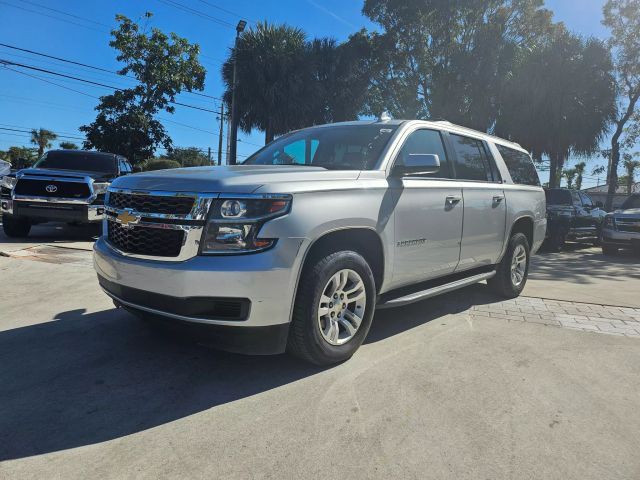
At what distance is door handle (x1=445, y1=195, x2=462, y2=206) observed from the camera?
4.37 m

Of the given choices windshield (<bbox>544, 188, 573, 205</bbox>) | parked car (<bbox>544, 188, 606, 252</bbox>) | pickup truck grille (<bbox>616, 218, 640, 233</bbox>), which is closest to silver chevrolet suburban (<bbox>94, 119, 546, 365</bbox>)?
parked car (<bbox>544, 188, 606, 252</bbox>)

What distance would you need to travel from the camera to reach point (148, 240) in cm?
318

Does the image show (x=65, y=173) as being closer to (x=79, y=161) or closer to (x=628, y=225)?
(x=79, y=161)

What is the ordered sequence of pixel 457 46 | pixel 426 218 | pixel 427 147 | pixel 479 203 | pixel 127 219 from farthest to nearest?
pixel 457 46, pixel 479 203, pixel 427 147, pixel 426 218, pixel 127 219

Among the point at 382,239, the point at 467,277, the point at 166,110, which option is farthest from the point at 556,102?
the point at 382,239

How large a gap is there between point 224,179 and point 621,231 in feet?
40.0

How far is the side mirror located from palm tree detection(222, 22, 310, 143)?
64.5 ft

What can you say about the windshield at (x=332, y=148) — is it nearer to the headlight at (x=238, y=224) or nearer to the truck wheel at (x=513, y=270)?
the headlight at (x=238, y=224)

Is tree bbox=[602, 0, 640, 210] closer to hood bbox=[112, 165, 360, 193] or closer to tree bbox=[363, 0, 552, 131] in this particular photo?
tree bbox=[363, 0, 552, 131]

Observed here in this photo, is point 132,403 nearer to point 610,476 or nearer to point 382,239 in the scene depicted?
point 382,239

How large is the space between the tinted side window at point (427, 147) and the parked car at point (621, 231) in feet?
31.9

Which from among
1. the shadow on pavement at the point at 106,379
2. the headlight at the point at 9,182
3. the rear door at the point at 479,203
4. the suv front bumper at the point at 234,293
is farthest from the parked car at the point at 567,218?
the headlight at the point at 9,182

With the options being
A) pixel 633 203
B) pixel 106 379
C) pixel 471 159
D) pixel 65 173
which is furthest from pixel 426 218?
pixel 633 203

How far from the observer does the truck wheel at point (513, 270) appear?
5720mm
